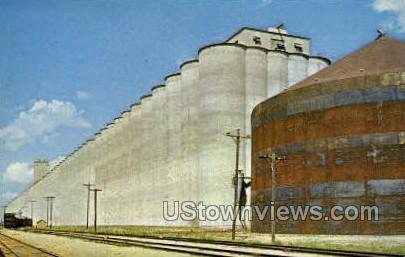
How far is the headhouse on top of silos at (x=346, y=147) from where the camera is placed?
36.7m

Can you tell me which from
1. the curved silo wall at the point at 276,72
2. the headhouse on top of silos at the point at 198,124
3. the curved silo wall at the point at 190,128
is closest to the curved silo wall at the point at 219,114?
the headhouse on top of silos at the point at 198,124

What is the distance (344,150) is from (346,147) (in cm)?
26

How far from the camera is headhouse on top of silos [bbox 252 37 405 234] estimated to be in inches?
1444

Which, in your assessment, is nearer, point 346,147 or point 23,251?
point 23,251

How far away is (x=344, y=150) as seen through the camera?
38.8 m

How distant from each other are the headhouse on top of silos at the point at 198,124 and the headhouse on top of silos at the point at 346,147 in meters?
20.4

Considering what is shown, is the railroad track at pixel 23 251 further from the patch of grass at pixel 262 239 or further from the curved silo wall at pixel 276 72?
the curved silo wall at pixel 276 72

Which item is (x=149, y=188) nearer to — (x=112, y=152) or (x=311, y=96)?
(x=112, y=152)

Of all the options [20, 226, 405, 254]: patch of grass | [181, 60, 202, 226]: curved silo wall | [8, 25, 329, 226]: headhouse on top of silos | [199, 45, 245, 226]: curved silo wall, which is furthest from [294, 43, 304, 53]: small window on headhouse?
[20, 226, 405, 254]: patch of grass

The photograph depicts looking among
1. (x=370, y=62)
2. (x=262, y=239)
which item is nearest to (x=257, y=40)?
(x=370, y=62)

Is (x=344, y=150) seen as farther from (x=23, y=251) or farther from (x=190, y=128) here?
(x=190, y=128)

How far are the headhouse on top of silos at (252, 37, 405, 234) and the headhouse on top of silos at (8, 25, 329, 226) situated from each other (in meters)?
20.4

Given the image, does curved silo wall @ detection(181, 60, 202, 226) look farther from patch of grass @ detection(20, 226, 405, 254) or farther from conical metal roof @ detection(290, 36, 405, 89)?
conical metal roof @ detection(290, 36, 405, 89)

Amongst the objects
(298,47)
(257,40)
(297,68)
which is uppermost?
(298,47)
